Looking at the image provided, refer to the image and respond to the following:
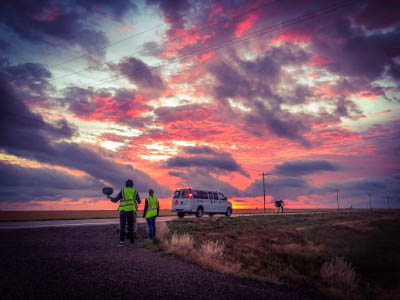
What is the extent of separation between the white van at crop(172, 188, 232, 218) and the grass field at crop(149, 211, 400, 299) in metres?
4.98

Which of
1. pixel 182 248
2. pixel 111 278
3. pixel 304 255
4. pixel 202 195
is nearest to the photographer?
pixel 111 278

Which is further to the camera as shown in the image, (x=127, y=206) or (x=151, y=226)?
(x=151, y=226)

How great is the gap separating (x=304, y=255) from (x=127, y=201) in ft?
30.9

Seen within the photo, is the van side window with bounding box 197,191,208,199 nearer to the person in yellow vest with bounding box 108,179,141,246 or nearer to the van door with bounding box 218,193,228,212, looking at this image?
the van door with bounding box 218,193,228,212

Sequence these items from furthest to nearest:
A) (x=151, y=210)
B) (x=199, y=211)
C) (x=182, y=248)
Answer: (x=199, y=211) < (x=151, y=210) < (x=182, y=248)

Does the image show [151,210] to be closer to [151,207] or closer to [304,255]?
[151,207]

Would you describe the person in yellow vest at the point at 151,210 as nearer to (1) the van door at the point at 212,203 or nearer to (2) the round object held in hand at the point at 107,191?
(2) the round object held in hand at the point at 107,191

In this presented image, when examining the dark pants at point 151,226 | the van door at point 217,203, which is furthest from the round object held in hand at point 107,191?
the van door at point 217,203

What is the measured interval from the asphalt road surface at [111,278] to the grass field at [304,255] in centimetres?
127

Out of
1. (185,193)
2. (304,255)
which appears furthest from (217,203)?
(304,255)

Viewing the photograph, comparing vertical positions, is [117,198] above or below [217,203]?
above

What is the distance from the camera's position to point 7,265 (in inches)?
260

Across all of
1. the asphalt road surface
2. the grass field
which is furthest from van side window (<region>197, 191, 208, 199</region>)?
the asphalt road surface

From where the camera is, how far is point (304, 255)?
46.4ft
